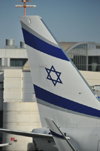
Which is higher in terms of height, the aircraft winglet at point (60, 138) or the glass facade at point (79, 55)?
the aircraft winglet at point (60, 138)

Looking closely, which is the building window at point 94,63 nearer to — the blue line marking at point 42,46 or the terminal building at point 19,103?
the terminal building at point 19,103

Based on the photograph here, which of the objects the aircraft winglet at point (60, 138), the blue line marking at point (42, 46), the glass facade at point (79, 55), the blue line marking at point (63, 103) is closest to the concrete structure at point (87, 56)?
the glass facade at point (79, 55)

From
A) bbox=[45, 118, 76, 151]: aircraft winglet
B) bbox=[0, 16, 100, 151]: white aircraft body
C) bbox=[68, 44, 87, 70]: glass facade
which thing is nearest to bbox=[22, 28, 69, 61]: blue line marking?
bbox=[0, 16, 100, 151]: white aircraft body

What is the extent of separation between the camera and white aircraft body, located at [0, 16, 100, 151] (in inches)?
729

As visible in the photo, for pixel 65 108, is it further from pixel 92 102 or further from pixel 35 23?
pixel 35 23

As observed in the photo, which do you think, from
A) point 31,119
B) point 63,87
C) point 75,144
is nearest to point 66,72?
point 63,87

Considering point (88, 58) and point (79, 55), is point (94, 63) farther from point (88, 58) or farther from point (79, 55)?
point (79, 55)

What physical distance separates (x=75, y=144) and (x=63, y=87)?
291 cm

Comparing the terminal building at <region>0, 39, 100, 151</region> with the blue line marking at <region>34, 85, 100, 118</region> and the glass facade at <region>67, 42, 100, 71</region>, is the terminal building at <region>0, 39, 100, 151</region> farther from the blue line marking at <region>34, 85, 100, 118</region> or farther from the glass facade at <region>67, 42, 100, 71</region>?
the blue line marking at <region>34, 85, 100, 118</region>

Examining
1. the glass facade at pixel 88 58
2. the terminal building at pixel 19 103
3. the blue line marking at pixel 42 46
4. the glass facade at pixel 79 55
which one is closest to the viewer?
the blue line marking at pixel 42 46

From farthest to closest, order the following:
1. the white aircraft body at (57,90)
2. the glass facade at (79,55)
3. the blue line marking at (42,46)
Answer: the glass facade at (79,55)
the blue line marking at (42,46)
the white aircraft body at (57,90)

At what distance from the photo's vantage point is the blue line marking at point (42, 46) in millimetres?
19375

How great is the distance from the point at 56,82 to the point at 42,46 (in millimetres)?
1939

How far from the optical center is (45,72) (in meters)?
19.9
